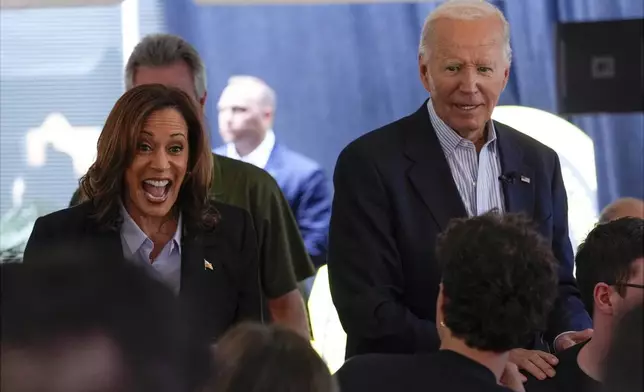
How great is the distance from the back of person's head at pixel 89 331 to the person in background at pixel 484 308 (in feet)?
5.80

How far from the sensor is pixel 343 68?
Result: 613cm

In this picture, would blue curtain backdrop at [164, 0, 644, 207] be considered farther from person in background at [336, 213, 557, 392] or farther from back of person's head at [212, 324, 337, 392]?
back of person's head at [212, 324, 337, 392]

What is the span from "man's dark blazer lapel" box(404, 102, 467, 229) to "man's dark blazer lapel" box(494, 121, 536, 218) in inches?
5.2

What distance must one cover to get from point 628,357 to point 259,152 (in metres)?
5.23

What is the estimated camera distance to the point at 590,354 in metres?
2.55

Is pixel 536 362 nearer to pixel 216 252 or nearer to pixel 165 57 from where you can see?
pixel 216 252

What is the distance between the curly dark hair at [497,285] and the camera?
225 centimetres

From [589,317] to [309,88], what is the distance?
3519 millimetres

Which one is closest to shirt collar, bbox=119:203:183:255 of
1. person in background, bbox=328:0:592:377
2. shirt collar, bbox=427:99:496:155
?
person in background, bbox=328:0:592:377

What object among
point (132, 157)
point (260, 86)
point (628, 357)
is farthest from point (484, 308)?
point (260, 86)

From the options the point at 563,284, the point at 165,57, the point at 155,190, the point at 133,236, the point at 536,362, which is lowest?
the point at 536,362

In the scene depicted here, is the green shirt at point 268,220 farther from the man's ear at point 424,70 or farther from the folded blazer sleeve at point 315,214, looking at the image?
the folded blazer sleeve at point 315,214

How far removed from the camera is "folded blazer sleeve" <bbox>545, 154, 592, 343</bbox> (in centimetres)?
279

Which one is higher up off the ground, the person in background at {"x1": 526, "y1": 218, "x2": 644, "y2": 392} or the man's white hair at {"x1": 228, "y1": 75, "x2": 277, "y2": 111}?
the man's white hair at {"x1": 228, "y1": 75, "x2": 277, "y2": 111}
